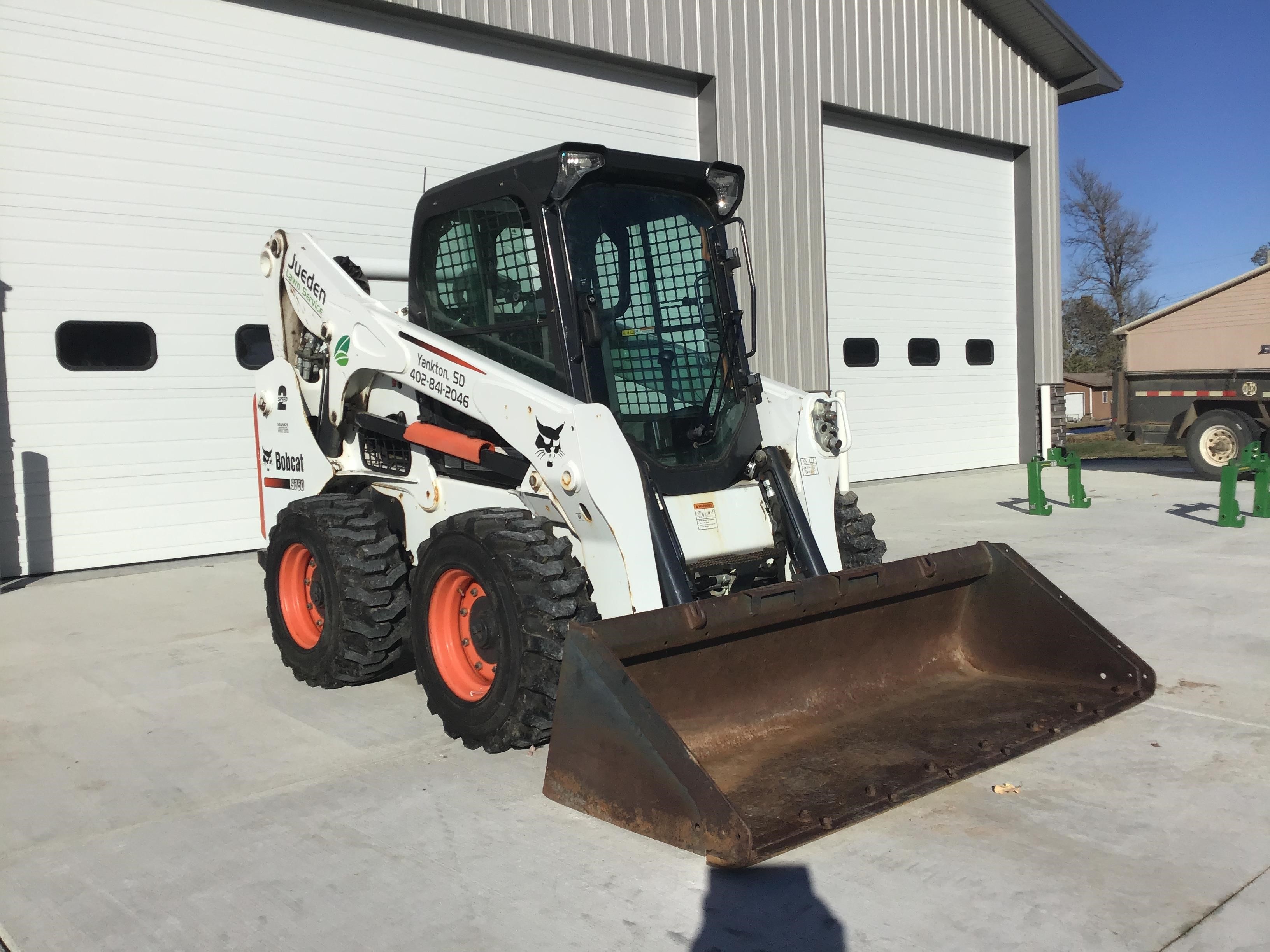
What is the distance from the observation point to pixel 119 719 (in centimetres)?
540

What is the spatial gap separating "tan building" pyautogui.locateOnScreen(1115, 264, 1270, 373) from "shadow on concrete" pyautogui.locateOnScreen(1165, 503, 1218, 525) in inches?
183

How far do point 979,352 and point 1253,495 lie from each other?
521 centimetres

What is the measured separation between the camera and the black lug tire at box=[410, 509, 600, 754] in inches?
170

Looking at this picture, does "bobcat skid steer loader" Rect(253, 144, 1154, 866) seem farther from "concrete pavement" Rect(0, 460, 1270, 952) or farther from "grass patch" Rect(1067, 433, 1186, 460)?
"grass patch" Rect(1067, 433, 1186, 460)

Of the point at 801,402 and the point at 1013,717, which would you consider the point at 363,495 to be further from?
the point at 1013,717

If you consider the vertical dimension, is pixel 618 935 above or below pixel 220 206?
below

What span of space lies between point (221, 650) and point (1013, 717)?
4589mm

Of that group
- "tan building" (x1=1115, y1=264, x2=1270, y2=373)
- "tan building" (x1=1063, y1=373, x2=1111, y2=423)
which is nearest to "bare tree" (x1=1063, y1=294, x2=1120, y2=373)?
"tan building" (x1=1063, y1=373, x2=1111, y2=423)

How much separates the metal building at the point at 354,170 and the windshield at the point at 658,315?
586 cm

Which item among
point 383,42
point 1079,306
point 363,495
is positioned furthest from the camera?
point 1079,306

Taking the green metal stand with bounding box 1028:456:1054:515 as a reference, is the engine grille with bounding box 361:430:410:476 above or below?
above

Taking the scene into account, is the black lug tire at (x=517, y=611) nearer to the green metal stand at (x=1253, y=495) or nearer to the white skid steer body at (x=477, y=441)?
the white skid steer body at (x=477, y=441)

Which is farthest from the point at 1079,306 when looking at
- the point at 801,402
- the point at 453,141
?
the point at 801,402

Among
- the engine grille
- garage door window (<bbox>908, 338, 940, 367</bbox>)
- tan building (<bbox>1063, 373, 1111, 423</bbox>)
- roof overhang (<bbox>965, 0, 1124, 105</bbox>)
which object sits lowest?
the engine grille
